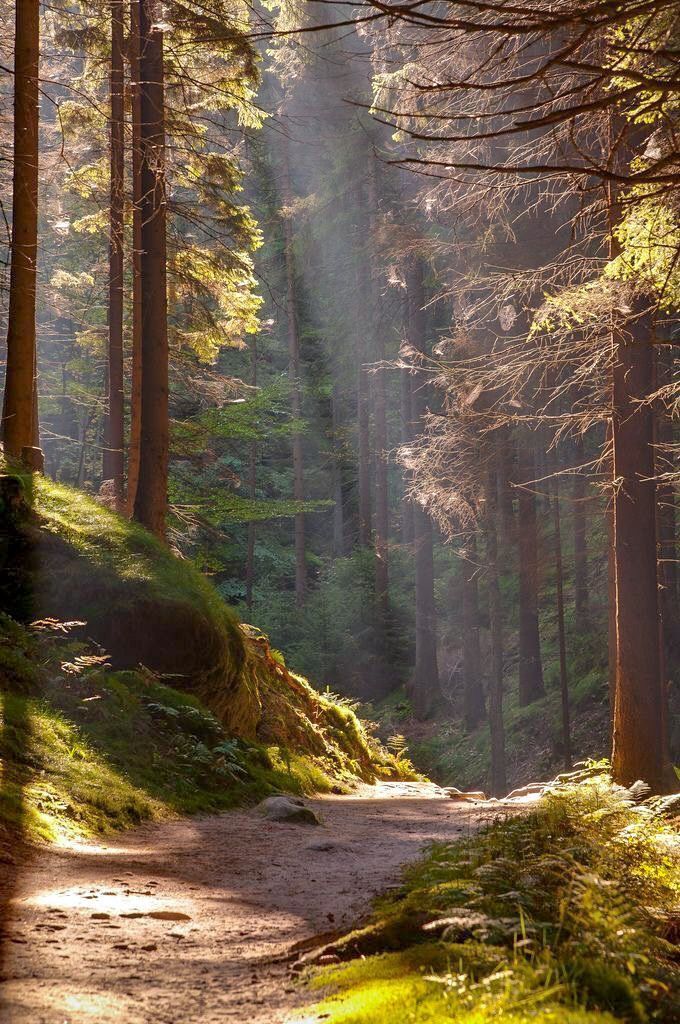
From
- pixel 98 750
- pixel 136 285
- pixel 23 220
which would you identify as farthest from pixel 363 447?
pixel 98 750

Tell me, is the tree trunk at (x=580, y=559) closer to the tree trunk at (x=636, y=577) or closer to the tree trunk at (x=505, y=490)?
the tree trunk at (x=505, y=490)

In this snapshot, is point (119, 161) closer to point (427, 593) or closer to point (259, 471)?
point (427, 593)

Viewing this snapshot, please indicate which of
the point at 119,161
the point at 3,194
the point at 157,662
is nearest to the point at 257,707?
the point at 157,662

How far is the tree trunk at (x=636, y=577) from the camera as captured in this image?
964 cm

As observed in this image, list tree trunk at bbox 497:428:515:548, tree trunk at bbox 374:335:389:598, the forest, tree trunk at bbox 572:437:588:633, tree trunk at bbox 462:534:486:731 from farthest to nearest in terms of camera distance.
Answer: tree trunk at bbox 374:335:389:598
tree trunk at bbox 462:534:486:731
tree trunk at bbox 572:437:588:633
tree trunk at bbox 497:428:515:548
the forest

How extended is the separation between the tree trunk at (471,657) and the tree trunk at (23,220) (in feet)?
51.3

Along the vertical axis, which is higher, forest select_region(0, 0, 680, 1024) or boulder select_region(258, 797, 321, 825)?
forest select_region(0, 0, 680, 1024)

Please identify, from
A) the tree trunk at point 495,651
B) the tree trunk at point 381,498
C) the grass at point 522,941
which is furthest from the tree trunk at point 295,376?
the grass at point 522,941

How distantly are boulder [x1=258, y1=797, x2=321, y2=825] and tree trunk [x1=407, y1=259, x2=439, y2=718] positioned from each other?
18.5 meters

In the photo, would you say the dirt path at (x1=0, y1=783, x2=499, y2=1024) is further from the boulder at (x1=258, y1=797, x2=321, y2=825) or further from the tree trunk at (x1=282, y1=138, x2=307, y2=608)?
the tree trunk at (x1=282, y1=138, x2=307, y2=608)

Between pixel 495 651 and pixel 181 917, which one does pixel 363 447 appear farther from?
pixel 181 917

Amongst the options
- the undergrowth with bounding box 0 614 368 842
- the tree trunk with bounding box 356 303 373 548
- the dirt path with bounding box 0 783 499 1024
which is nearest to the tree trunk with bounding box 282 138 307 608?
the tree trunk with bounding box 356 303 373 548

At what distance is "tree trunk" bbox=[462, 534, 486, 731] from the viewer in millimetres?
24656

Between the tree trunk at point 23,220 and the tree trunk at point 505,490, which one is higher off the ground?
the tree trunk at point 23,220
